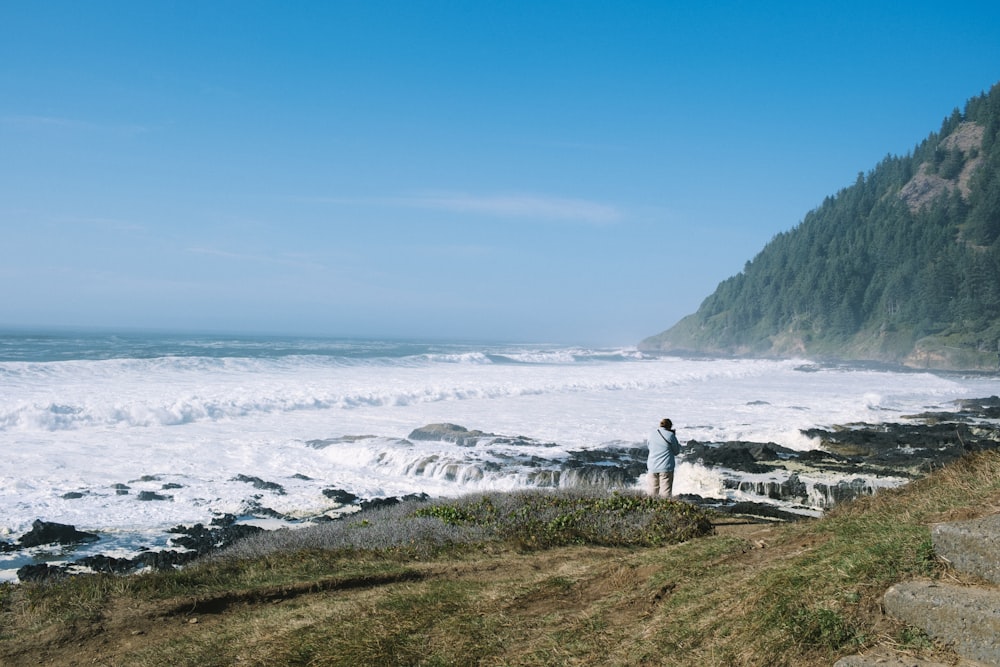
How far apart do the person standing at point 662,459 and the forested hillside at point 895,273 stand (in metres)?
73.2

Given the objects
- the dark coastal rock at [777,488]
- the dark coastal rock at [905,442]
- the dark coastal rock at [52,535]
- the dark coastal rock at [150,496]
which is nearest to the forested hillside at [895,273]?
the dark coastal rock at [905,442]

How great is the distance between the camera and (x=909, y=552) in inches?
181

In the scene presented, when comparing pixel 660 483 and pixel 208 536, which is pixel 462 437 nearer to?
pixel 208 536

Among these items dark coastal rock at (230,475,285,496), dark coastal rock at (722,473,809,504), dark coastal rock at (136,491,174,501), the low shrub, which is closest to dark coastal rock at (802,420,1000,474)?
dark coastal rock at (722,473,809,504)

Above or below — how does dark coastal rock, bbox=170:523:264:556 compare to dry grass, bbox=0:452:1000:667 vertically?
below

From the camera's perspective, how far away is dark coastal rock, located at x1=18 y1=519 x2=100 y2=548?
12180 mm

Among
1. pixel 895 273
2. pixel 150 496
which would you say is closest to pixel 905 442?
pixel 150 496

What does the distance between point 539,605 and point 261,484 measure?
41.7 feet

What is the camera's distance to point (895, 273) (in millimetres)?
97625

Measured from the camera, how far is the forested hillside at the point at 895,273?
84.2 meters

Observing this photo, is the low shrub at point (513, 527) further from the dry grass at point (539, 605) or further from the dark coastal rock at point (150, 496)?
the dark coastal rock at point (150, 496)

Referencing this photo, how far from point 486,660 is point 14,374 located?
43919 millimetres

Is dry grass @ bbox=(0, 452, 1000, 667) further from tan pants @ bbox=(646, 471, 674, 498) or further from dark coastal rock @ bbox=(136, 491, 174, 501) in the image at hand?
dark coastal rock @ bbox=(136, 491, 174, 501)

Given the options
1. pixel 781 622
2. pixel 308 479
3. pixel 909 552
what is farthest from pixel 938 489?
pixel 308 479
